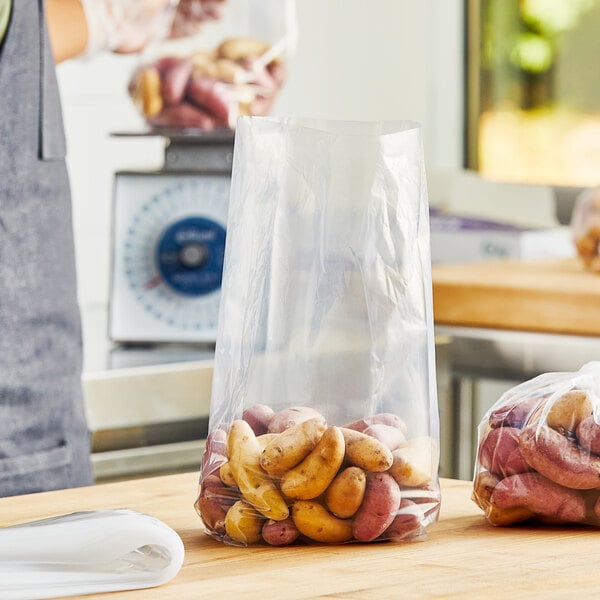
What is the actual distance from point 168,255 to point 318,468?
107 centimetres

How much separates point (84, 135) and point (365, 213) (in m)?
1.88

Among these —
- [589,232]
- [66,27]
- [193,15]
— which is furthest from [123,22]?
[589,232]

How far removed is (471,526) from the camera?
28.3 inches

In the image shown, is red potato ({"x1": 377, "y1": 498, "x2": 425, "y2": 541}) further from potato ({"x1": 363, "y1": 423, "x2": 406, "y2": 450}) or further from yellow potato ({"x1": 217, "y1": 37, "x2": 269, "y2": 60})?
yellow potato ({"x1": 217, "y1": 37, "x2": 269, "y2": 60})

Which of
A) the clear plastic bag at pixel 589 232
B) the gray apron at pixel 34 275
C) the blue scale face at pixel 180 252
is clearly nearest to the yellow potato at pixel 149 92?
the blue scale face at pixel 180 252

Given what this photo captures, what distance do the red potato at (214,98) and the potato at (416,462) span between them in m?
1.04

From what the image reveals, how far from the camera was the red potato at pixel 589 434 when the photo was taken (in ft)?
2.29

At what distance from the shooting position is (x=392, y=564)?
63 centimetres

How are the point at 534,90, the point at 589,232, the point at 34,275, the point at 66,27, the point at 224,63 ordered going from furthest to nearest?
the point at 534,90 → the point at 589,232 → the point at 224,63 → the point at 66,27 → the point at 34,275

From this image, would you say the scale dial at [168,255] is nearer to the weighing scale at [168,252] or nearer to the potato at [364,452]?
the weighing scale at [168,252]

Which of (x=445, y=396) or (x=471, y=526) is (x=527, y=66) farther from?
(x=471, y=526)

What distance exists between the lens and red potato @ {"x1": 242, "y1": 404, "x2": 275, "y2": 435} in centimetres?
67

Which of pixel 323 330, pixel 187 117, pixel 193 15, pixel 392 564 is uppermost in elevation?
pixel 193 15

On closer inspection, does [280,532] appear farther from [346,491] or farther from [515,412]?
[515,412]
